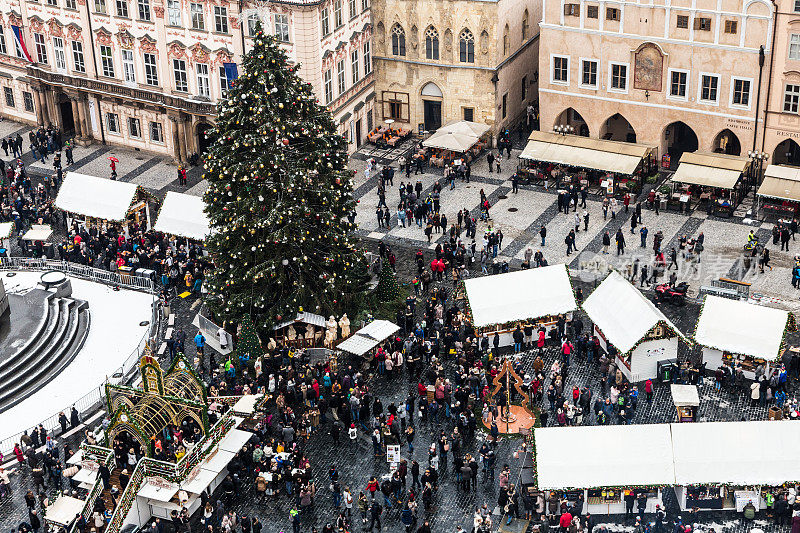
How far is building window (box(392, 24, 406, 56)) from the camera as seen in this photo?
257 ft

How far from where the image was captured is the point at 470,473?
45469 mm

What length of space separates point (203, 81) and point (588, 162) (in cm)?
2485

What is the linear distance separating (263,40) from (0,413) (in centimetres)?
2007

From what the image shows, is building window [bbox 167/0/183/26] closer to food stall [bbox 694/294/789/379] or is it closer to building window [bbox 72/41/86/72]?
building window [bbox 72/41/86/72]

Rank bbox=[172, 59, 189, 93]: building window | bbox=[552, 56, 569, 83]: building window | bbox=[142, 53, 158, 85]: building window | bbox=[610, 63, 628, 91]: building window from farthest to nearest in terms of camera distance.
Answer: bbox=[142, 53, 158, 85]: building window
bbox=[172, 59, 189, 93]: building window
bbox=[552, 56, 569, 83]: building window
bbox=[610, 63, 628, 91]: building window

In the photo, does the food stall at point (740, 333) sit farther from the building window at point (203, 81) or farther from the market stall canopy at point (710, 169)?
the building window at point (203, 81)

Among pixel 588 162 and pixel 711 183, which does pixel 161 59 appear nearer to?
pixel 588 162

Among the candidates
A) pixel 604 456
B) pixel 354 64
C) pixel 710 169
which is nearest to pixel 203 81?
pixel 354 64

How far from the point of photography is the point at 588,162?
236 feet

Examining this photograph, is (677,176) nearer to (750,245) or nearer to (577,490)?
(750,245)

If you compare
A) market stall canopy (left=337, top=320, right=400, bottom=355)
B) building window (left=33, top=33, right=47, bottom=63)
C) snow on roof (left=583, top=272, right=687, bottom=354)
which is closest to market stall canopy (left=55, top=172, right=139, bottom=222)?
building window (left=33, top=33, right=47, bottom=63)

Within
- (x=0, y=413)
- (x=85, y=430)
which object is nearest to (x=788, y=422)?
(x=85, y=430)

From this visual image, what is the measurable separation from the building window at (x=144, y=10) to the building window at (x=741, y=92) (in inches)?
→ 1436

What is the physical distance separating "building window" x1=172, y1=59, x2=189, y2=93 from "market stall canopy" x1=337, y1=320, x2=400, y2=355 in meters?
28.3
